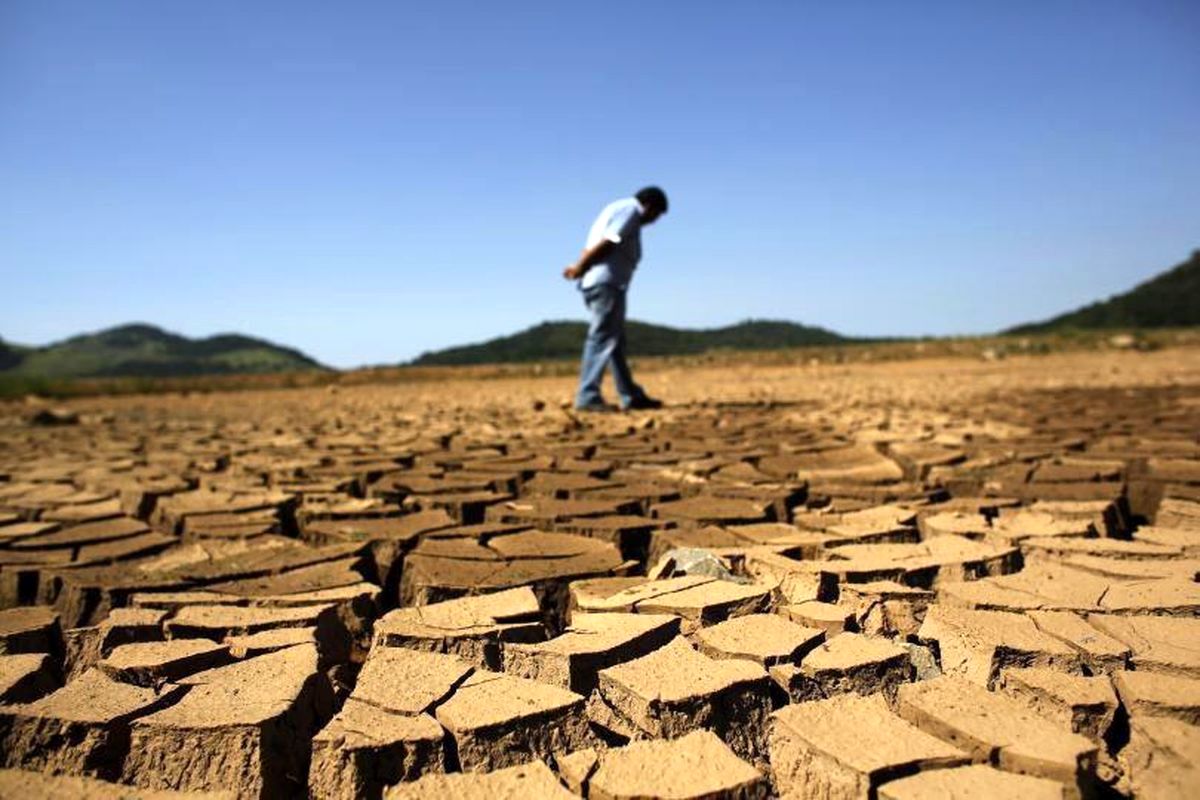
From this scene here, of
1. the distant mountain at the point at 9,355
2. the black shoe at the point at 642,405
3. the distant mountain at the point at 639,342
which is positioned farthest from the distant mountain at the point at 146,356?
the black shoe at the point at 642,405

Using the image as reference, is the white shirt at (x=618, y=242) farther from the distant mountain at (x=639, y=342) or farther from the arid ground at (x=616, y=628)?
the distant mountain at (x=639, y=342)

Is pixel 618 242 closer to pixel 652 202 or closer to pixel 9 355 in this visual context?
pixel 652 202

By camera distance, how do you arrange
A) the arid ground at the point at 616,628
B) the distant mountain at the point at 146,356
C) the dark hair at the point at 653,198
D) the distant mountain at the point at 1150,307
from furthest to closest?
the distant mountain at the point at 146,356
the distant mountain at the point at 1150,307
the dark hair at the point at 653,198
the arid ground at the point at 616,628

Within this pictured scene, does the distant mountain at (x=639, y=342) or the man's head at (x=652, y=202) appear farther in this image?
the distant mountain at (x=639, y=342)

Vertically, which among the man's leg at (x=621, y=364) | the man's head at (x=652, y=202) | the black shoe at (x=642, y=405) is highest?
the man's head at (x=652, y=202)

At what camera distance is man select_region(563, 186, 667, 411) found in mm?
6172

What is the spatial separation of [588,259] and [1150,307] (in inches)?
2032

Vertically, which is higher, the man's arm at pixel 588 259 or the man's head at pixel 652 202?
the man's head at pixel 652 202

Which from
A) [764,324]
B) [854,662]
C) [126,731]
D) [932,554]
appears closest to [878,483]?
[932,554]

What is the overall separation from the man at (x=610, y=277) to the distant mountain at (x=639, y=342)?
18.4 m

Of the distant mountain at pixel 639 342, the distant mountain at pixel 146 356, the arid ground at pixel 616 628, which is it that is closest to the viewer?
the arid ground at pixel 616 628

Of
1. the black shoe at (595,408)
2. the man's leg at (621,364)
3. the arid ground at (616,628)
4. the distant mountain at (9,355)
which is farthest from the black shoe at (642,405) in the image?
the distant mountain at (9,355)

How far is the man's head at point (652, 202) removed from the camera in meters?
6.12

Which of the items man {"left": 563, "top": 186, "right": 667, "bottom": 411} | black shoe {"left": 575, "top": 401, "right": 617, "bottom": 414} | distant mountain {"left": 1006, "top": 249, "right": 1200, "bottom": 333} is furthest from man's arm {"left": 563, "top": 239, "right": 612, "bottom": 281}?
distant mountain {"left": 1006, "top": 249, "right": 1200, "bottom": 333}
